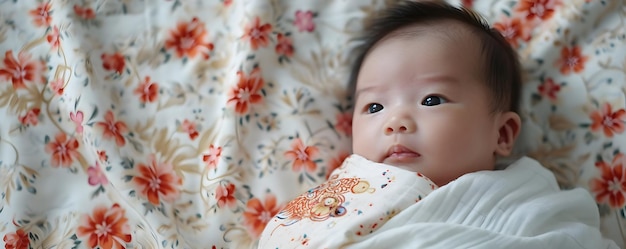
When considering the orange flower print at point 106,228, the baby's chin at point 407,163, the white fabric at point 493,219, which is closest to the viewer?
the white fabric at point 493,219

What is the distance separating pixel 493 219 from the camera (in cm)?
105

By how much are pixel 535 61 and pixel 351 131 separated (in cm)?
38

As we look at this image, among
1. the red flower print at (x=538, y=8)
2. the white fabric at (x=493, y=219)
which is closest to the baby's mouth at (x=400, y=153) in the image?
the white fabric at (x=493, y=219)

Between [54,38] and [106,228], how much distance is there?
424 millimetres

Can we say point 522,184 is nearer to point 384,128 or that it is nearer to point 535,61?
point 384,128

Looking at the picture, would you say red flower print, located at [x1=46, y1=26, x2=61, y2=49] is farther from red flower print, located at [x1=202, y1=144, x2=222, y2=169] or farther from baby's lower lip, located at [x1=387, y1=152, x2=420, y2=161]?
baby's lower lip, located at [x1=387, y1=152, x2=420, y2=161]

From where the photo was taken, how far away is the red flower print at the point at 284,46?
1.43m

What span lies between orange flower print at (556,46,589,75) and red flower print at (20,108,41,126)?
1.01 m

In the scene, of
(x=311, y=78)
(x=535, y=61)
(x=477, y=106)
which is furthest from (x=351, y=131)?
(x=535, y=61)

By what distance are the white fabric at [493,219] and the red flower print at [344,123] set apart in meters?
0.34

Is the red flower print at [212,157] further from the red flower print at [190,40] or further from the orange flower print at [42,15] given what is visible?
the orange flower print at [42,15]

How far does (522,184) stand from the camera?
113cm

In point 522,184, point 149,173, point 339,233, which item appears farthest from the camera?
point 149,173

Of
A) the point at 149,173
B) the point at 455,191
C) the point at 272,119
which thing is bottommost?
the point at 149,173
